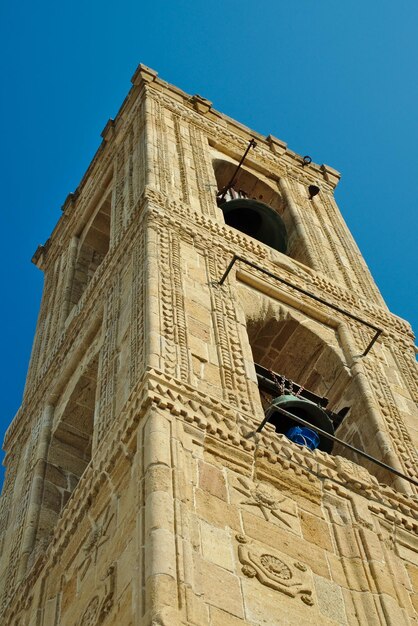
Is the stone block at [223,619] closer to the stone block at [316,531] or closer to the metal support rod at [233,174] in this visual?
the stone block at [316,531]

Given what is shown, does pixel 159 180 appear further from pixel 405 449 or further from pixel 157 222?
pixel 405 449

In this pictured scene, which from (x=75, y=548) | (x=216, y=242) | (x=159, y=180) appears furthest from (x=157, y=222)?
(x=75, y=548)

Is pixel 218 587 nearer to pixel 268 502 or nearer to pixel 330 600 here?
pixel 330 600

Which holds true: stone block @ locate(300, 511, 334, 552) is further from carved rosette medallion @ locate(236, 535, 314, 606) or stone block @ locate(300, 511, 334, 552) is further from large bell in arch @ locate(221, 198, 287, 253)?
large bell in arch @ locate(221, 198, 287, 253)

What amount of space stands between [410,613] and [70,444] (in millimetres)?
6070

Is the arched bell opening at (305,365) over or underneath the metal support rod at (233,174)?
underneath

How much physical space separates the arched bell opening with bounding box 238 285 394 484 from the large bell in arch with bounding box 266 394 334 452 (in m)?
0.43

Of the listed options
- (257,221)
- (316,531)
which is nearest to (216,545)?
(316,531)

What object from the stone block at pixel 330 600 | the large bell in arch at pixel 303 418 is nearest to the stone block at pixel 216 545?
the stone block at pixel 330 600

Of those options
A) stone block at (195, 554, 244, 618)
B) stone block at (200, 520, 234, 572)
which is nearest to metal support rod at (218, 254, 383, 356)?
stone block at (200, 520, 234, 572)

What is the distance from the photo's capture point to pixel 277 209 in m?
21.4

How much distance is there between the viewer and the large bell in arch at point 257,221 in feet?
61.6

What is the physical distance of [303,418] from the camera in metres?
13.6

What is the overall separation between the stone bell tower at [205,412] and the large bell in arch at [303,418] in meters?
0.02
